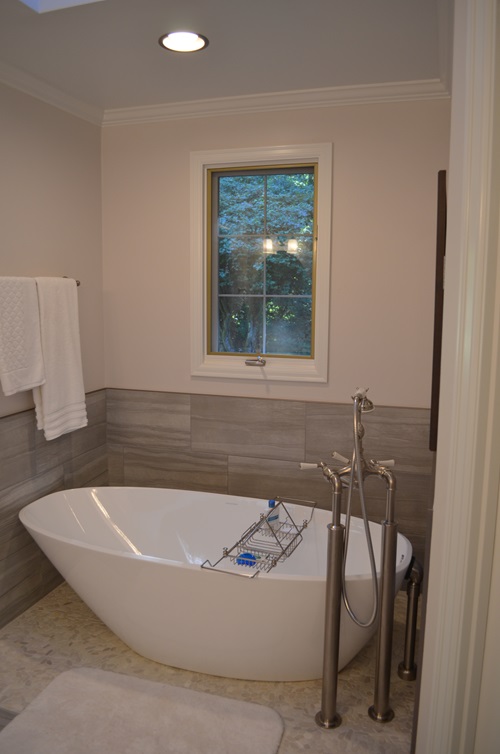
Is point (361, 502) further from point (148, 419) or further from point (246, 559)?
point (148, 419)

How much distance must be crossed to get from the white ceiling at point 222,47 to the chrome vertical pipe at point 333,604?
164 centimetres

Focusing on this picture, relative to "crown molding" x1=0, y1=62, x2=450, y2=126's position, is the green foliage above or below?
below

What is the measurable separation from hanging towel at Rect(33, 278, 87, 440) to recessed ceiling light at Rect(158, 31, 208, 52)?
1178mm

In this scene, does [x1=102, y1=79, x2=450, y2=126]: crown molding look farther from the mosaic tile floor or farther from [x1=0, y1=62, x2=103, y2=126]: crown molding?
the mosaic tile floor

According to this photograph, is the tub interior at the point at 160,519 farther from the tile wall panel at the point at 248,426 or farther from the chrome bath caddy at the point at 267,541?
the tile wall panel at the point at 248,426

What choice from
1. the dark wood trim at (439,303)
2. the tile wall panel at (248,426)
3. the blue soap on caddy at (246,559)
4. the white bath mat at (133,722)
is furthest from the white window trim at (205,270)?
the white bath mat at (133,722)

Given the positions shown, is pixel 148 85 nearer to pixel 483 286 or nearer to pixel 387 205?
pixel 387 205

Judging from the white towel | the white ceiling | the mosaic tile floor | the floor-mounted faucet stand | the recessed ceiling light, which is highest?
the white ceiling

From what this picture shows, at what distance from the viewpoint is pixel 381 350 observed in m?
3.12

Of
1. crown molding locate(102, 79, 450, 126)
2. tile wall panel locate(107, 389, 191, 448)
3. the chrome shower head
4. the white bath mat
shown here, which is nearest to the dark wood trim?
the chrome shower head

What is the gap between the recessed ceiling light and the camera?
2348mm

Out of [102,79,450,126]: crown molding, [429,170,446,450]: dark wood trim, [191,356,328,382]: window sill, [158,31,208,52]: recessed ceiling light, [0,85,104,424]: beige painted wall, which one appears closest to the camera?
[429,170,446,450]: dark wood trim

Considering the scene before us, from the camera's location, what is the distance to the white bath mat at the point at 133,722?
211 cm

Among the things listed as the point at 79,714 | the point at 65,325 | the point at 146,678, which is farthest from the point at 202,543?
the point at 65,325
